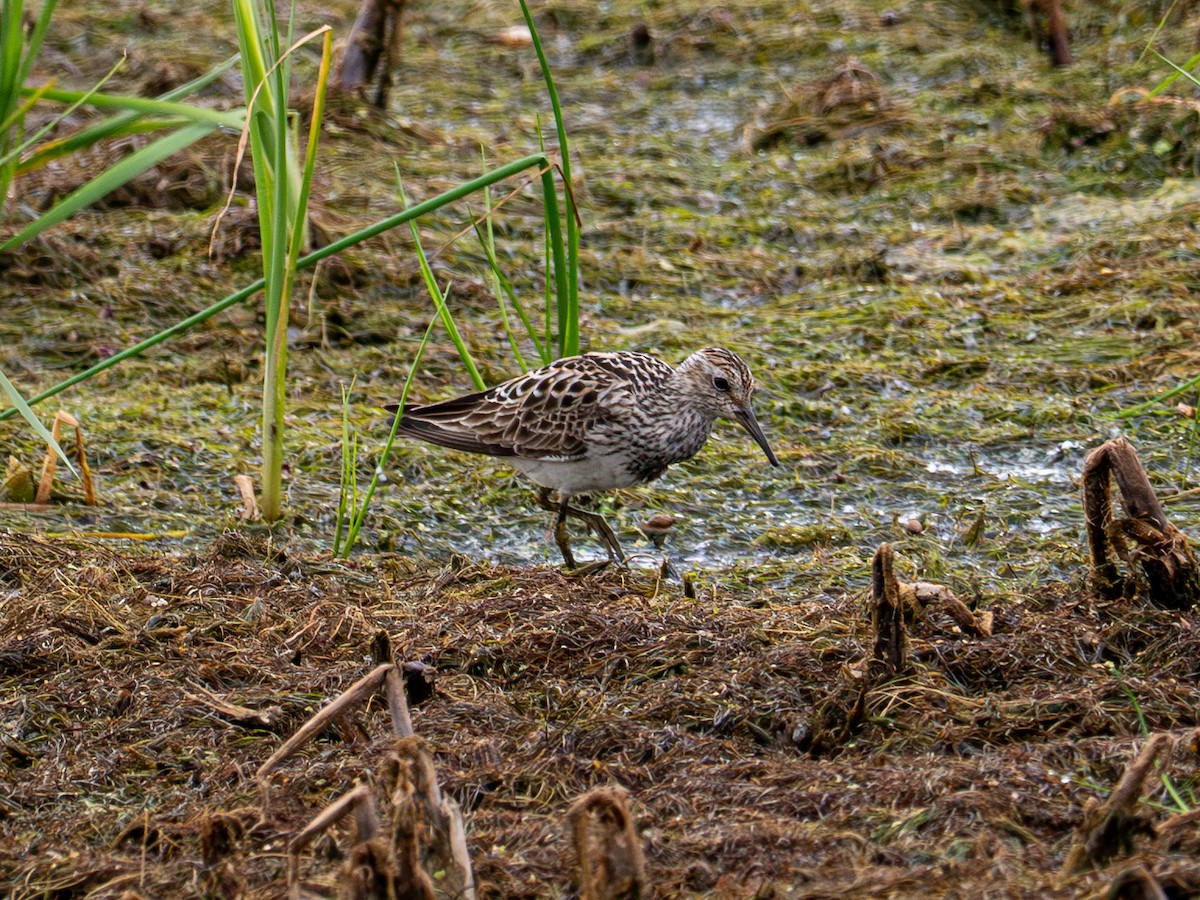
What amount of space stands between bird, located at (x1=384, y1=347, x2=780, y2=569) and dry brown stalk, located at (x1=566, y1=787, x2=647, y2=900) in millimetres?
2776

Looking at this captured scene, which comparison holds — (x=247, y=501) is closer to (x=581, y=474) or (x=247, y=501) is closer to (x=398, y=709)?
(x=581, y=474)

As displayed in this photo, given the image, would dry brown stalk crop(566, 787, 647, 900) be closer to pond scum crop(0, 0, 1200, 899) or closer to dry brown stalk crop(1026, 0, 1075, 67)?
pond scum crop(0, 0, 1200, 899)

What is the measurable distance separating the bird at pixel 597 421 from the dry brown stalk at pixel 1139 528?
1.66 m

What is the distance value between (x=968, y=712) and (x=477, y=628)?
157 cm

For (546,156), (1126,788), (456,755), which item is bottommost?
(456,755)

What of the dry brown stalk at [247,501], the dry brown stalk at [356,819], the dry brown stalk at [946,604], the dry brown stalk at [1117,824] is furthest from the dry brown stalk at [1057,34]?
the dry brown stalk at [356,819]

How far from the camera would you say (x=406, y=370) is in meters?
7.69

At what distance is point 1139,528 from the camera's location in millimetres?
4539

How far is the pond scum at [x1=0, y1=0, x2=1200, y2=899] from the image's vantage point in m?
3.61

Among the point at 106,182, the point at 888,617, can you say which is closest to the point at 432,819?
the point at 888,617

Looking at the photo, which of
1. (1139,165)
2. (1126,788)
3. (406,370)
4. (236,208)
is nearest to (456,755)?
(1126,788)

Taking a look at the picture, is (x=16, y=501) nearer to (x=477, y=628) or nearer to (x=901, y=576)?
Answer: (x=477, y=628)

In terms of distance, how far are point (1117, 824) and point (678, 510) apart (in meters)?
3.48

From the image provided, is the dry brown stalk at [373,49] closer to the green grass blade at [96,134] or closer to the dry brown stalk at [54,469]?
the dry brown stalk at [54,469]
